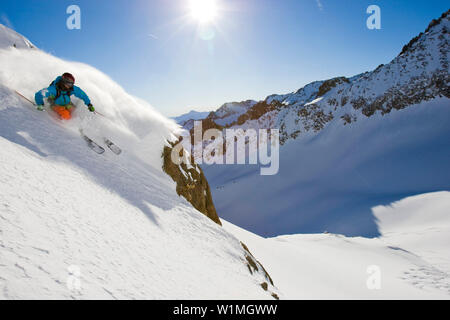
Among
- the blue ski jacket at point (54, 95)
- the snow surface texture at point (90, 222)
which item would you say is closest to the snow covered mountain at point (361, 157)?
the snow surface texture at point (90, 222)

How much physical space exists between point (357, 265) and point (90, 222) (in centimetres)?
1546

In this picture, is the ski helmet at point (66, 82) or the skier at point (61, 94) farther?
the ski helmet at point (66, 82)

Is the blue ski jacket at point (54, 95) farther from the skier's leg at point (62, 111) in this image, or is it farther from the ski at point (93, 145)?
the ski at point (93, 145)

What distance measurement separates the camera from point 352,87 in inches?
2891

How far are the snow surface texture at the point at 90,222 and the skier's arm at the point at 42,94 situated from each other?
0.37 meters

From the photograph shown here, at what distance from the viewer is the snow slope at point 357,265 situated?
929 cm

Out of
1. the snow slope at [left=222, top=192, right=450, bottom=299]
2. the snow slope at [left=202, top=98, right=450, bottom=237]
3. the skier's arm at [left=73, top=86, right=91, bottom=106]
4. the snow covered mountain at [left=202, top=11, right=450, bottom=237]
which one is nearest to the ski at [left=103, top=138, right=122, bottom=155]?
the skier's arm at [left=73, top=86, right=91, bottom=106]

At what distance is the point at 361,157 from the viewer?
54156mm

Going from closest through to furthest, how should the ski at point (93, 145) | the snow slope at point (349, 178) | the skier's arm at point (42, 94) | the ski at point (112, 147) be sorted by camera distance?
the ski at point (93, 145)
the skier's arm at point (42, 94)
the ski at point (112, 147)
the snow slope at point (349, 178)

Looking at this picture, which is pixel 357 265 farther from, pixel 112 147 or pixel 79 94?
pixel 79 94

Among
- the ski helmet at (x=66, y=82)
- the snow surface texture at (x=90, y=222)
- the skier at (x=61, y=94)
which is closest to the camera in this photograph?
Answer: the snow surface texture at (x=90, y=222)

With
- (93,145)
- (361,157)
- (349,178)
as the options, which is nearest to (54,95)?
(93,145)
